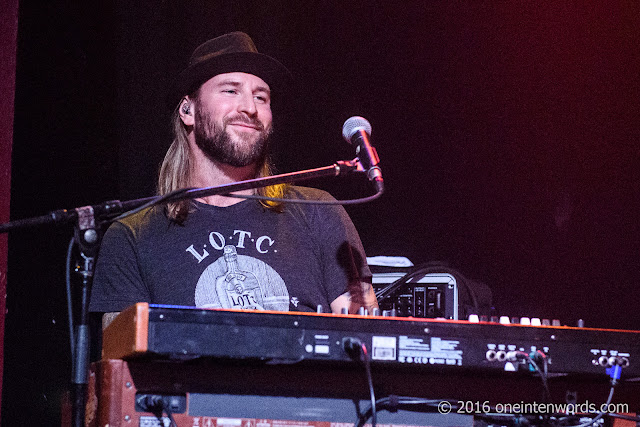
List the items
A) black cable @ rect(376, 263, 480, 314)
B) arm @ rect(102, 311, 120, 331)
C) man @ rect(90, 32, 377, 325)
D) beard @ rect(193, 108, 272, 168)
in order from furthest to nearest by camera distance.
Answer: black cable @ rect(376, 263, 480, 314) → beard @ rect(193, 108, 272, 168) → man @ rect(90, 32, 377, 325) → arm @ rect(102, 311, 120, 331)

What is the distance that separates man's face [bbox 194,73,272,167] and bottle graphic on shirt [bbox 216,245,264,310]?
0.58m

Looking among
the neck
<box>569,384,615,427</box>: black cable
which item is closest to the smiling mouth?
the neck

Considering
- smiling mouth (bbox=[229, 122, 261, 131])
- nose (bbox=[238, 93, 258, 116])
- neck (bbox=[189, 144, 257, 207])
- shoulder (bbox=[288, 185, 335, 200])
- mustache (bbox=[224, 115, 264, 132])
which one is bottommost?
shoulder (bbox=[288, 185, 335, 200])

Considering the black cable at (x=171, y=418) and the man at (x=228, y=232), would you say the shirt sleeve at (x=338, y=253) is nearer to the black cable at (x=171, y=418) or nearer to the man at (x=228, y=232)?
the man at (x=228, y=232)

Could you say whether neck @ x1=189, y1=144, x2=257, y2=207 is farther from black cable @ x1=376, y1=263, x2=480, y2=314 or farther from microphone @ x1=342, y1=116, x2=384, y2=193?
microphone @ x1=342, y1=116, x2=384, y2=193

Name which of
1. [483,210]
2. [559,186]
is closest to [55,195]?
[483,210]

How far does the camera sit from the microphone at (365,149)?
1.73m

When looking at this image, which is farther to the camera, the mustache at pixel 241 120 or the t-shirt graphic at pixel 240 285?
the mustache at pixel 241 120

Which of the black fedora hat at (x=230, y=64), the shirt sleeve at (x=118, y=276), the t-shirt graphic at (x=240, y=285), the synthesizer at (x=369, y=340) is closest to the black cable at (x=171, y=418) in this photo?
the synthesizer at (x=369, y=340)

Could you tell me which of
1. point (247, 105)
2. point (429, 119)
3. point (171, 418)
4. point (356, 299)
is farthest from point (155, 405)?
point (429, 119)

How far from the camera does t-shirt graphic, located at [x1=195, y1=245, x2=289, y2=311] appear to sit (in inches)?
96.5

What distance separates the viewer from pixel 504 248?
375 centimetres

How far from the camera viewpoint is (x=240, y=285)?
8.15 ft

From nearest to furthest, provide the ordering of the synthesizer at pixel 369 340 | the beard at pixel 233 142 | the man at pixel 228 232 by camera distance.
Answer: the synthesizer at pixel 369 340 → the man at pixel 228 232 → the beard at pixel 233 142
